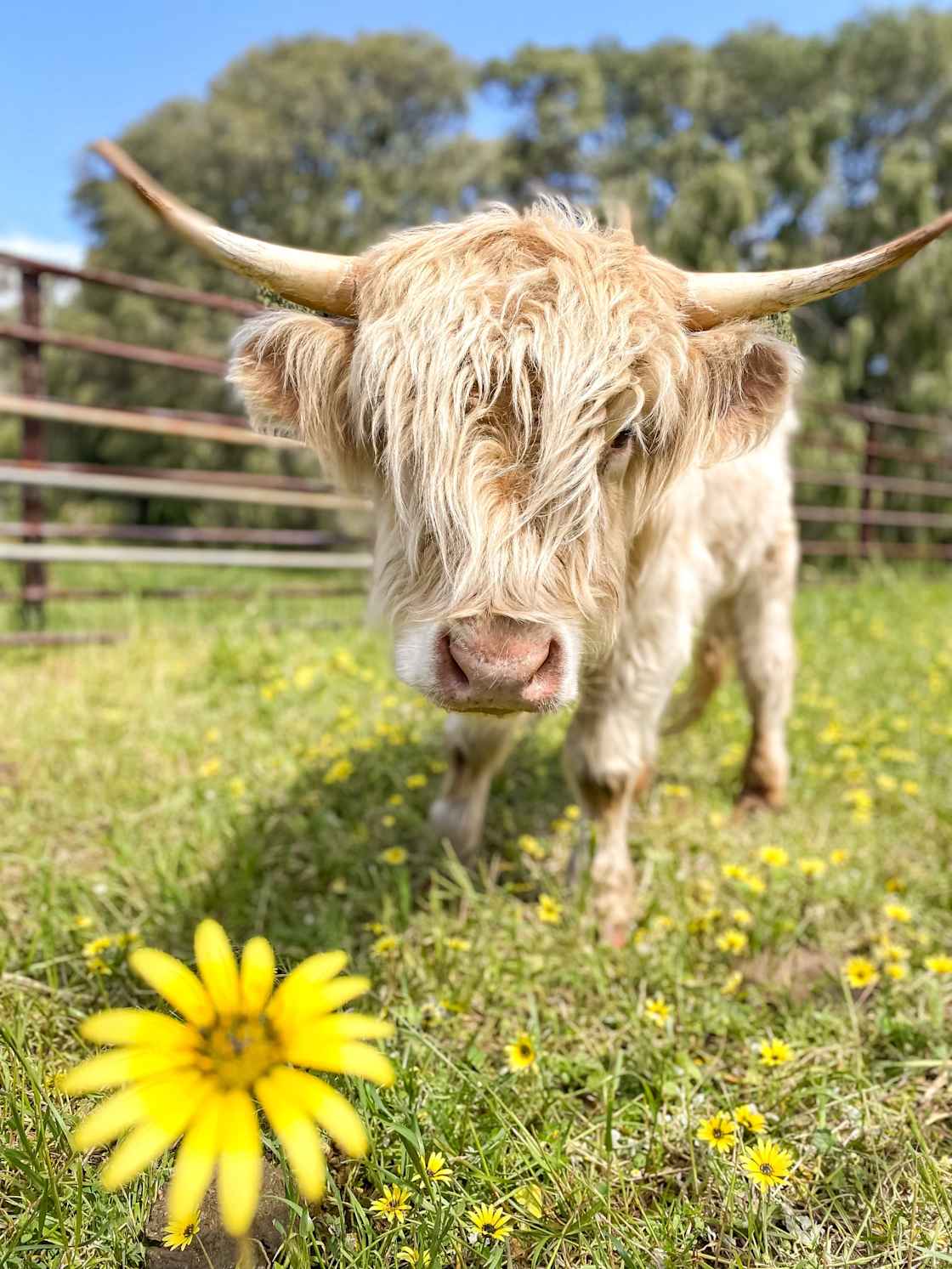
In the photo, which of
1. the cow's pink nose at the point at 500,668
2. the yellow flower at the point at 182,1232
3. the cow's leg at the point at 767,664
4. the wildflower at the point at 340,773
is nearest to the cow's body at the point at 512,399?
the cow's pink nose at the point at 500,668

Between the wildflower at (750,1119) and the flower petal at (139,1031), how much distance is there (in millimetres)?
1040

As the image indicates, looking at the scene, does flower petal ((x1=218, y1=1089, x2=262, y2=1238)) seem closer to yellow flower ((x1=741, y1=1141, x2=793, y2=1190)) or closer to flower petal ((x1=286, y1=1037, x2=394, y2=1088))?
flower petal ((x1=286, y1=1037, x2=394, y2=1088))

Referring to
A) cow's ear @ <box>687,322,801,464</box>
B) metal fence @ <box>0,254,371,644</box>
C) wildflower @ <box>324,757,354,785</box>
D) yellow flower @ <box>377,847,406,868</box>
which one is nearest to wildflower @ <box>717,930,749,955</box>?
yellow flower @ <box>377,847,406,868</box>

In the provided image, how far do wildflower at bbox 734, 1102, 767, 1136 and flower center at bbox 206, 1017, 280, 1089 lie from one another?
1.00 meters

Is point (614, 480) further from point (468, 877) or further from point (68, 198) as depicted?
point (68, 198)

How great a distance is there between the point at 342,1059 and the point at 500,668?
0.82m

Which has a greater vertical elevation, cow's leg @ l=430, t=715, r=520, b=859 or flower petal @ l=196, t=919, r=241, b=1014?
flower petal @ l=196, t=919, r=241, b=1014

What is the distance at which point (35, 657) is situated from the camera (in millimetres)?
4812

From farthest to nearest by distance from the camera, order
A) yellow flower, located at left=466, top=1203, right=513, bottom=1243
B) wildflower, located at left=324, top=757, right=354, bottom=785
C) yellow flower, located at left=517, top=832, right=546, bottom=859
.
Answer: wildflower, located at left=324, top=757, right=354, bottom=785 → yellow flower, located at left=517, top=832, right=546, bottom=859 → yellow flower, located at left=466, top=1203, right=513, bottom=1243

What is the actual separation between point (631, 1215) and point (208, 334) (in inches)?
834

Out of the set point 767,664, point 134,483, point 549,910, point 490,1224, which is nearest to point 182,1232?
point 490,1224

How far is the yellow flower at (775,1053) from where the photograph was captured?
5.17 feet

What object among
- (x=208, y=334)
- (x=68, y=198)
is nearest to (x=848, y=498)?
(x=208, y=334)

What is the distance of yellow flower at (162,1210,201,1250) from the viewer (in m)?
1.06
